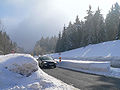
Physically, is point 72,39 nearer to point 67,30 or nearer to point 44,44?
point 67,30

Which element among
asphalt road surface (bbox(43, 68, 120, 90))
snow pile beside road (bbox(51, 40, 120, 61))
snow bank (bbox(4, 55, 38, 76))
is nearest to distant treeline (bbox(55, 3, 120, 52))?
snow pile beside road (bbox(51, 40, 120, 61))

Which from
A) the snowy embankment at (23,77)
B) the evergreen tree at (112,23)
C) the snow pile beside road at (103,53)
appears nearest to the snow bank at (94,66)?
the snowy embankment at (23,77)

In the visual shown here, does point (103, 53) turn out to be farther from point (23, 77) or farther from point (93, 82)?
point (23, 77)

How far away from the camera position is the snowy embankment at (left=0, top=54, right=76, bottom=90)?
21.9 ft

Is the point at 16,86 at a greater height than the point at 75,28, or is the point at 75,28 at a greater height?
the point at 75,28

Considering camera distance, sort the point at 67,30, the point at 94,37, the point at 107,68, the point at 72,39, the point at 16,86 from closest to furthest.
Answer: the point at 16,86, the point at 107,68, the point at 94,37, the point at 72,39, the point at 67,30

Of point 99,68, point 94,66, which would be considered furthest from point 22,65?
point 94,66

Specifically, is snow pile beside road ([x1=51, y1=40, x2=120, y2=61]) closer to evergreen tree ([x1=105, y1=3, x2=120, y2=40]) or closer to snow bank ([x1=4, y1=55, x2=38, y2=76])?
evergreen tree ([x1=105, y1=3, x2=120, y2=40])

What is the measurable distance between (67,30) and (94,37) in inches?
982

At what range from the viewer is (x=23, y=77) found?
7.61m

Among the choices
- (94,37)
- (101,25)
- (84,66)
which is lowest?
(84,66)

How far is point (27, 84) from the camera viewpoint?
271 inches

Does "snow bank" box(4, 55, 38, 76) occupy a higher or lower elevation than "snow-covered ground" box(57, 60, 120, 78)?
higher

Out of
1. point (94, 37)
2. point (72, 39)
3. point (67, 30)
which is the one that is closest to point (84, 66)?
point (94, 37)
